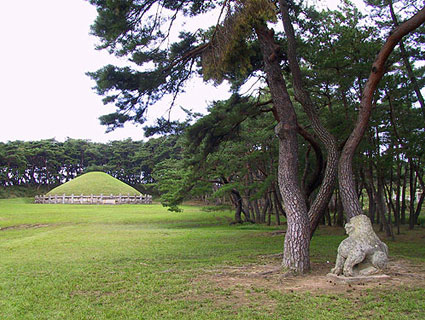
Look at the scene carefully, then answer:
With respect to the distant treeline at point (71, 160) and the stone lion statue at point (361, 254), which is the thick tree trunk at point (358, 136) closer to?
the stone lion statue at point (361, 254)

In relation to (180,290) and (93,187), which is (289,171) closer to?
(180,290)

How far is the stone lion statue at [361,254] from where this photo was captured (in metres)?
5.15

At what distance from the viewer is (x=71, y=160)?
178 ft

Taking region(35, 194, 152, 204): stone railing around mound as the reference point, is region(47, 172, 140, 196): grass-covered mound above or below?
above

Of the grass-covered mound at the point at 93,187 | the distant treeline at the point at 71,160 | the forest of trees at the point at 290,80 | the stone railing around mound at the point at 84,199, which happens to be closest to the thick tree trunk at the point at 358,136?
the forest of trees at the point at 290,80

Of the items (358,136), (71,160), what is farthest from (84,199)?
(358,136)

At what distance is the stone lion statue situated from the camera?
515cm

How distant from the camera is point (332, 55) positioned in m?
8.93

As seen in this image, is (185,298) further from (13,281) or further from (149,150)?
(149,150)

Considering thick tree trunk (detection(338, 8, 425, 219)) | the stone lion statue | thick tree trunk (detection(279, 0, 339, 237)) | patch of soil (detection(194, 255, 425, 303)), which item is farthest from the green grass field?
thick tree trunk (detection(338, 8, 425, 219))

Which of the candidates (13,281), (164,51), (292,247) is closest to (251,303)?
(292,247)

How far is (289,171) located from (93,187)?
41.0 meters

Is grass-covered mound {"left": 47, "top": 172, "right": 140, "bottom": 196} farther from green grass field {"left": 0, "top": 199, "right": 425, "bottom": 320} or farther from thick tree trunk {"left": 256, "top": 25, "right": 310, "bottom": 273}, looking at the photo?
thick tree trunk {"left": 256, "top": 25, "right": 310, "bottom": 273}

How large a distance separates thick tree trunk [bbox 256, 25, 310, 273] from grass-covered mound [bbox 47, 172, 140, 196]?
127 ft
